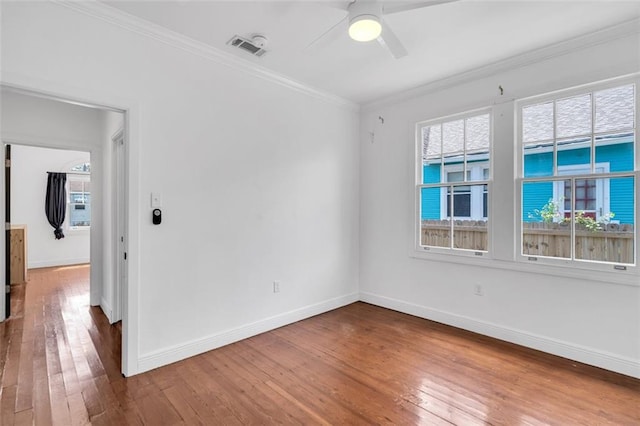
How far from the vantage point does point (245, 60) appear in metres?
3.07

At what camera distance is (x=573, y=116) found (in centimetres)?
283

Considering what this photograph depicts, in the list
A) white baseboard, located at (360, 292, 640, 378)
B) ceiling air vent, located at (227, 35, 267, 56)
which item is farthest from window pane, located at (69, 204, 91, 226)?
white baseboard, located at (360, 292, 640, 378)

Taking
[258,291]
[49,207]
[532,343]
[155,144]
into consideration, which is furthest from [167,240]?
[49,207]

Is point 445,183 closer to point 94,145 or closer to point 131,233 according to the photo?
point 131,233

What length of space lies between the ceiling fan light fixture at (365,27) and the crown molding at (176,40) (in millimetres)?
1475

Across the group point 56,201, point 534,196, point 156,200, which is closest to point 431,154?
point 534,196

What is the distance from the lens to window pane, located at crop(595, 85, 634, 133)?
2568mm

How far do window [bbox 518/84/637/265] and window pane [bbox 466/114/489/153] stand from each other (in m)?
0.35

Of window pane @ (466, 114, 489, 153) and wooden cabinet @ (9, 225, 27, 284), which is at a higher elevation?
window pane @ (466, 114, 489, 153)

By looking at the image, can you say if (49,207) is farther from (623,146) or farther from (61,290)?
(623,146)

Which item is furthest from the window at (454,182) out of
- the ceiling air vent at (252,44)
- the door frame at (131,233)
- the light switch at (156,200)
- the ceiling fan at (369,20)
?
the door frame at (131,233)

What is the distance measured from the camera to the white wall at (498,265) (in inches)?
102

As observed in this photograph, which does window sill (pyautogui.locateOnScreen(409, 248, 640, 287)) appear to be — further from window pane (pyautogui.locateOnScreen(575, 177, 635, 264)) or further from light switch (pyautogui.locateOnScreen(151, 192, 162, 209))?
light switch (pyautogui.locateOnScreen(151, 192, 162, 209))

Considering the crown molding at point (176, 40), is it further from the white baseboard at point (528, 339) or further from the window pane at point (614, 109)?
the white baseboard at point (528, 339)
